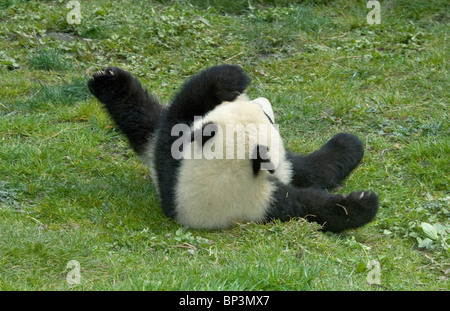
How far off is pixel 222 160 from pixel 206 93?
2.25 ft

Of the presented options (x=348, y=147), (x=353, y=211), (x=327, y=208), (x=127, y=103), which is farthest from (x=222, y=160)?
(x=348, y=147)

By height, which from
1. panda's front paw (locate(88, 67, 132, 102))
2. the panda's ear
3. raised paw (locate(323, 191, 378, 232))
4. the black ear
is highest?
panda's front paw (locate(88, 67, 132, 102))

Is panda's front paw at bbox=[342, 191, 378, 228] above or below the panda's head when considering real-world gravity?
below

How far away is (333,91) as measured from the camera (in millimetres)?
7320

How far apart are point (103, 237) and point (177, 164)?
76 cm

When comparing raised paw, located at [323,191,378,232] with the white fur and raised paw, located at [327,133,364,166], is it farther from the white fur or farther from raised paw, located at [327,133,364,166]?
raised paw, located at [327,133,364,166]

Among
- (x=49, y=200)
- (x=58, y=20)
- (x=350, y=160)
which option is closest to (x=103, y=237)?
(x=49, y=200)

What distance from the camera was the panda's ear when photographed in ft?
14.8

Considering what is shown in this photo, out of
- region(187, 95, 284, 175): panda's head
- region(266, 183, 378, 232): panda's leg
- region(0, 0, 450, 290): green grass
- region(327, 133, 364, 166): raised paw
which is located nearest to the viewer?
region(0, 0, 450, 290): green grass

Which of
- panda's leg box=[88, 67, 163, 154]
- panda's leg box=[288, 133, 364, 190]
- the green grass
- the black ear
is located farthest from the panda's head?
panda's leg box=[88, 67, 163, 154]

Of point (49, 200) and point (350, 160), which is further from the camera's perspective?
point (350, 160)

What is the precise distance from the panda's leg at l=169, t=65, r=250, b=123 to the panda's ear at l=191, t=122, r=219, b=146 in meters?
0.39
